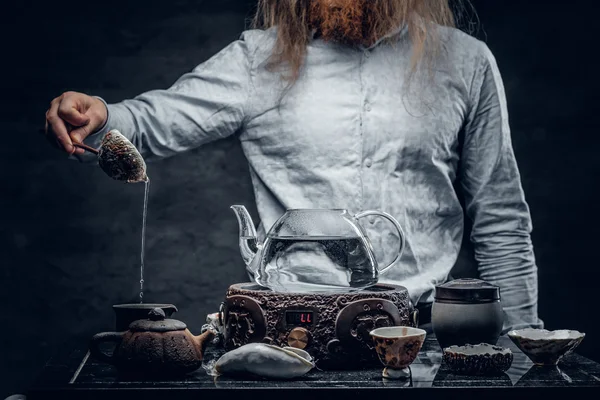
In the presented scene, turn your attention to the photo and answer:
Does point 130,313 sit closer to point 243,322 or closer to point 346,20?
point 243,322

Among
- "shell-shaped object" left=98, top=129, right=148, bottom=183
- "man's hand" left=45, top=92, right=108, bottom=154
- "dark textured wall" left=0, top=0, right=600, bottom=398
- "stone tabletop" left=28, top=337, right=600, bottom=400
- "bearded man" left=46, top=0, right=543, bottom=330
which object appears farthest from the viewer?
"dark textured wall" left=0, top=0, right=600, bottom=398

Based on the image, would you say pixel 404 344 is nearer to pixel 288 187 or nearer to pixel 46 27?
pixel 288 187

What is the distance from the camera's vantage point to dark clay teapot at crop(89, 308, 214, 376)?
1.55 metres

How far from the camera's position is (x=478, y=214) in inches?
104

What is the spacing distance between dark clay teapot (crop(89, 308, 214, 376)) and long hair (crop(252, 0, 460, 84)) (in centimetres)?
120

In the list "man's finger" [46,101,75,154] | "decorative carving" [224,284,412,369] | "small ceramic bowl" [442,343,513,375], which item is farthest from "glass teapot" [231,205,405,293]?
"man's finger" [46,101,75,154]

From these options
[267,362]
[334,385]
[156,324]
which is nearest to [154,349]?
[156,324]

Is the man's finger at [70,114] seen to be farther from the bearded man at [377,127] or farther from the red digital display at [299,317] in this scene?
the red digital display at [299,317]

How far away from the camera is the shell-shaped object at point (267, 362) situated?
1543 mm

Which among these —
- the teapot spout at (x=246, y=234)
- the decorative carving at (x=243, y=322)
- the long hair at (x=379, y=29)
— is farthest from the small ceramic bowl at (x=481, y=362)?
the long hair at (x=379, y=29)

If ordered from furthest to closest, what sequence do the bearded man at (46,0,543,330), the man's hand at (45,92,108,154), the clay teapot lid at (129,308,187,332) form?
the bearded man at (46,0,543,330)
the man's hand at (45,92,108,154)
the clay teapot lid at (129,308,187,332)

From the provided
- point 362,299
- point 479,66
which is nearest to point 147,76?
point 479,66

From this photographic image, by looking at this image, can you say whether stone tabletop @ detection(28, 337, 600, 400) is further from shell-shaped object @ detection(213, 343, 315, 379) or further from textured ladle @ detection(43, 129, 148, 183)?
textured ladle @ detection(43, 129, 148, 183)

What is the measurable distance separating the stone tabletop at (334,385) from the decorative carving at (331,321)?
0.12ft
